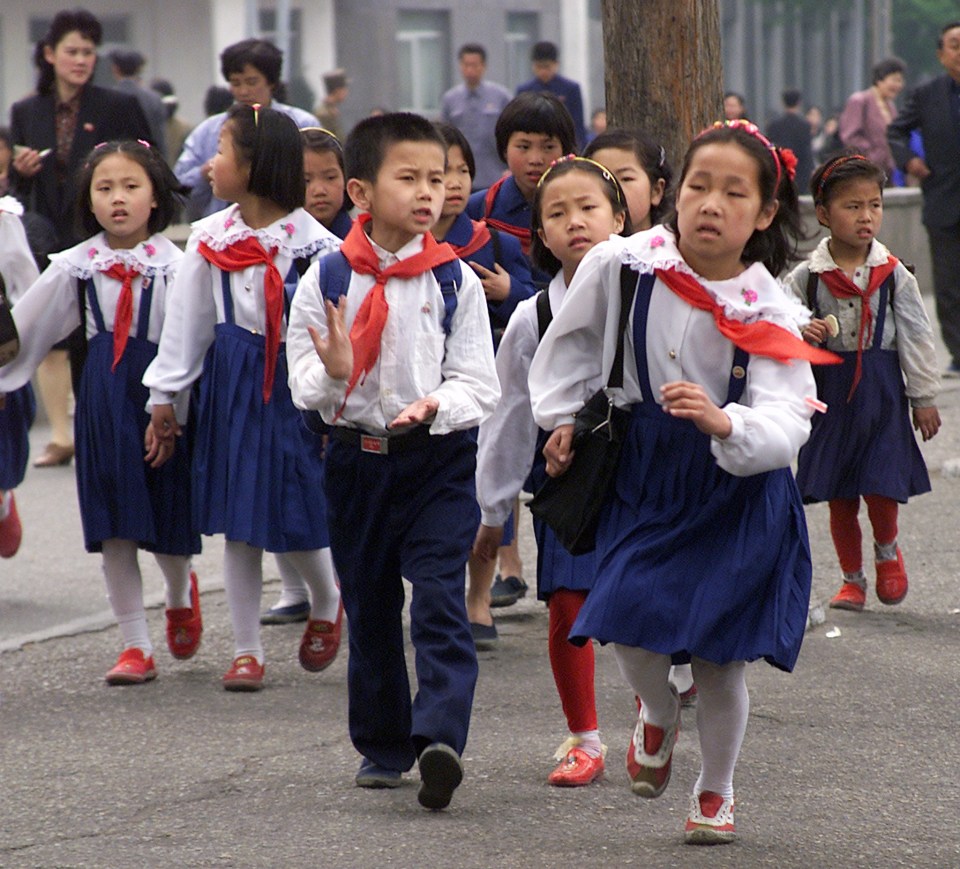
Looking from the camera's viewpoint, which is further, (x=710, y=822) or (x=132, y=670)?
(x=132, y=670)

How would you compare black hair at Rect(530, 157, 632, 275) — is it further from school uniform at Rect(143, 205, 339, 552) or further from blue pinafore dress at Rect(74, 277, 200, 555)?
blue pinafore dress at Rect(74, 277, 200, 555)

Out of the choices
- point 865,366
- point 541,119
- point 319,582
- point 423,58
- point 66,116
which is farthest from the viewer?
point 423,58

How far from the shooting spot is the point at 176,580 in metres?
5.86

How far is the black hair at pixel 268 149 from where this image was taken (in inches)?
215

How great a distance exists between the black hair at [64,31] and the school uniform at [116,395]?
3.31 metres

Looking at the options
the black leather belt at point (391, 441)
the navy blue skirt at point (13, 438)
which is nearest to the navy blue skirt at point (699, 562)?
the black leather belt at point (391, 441)

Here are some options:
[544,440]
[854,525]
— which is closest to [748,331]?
[544,440]

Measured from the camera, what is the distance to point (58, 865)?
402cm

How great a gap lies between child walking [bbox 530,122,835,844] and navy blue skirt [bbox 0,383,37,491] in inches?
124

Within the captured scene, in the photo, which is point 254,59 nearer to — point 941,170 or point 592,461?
point 592,461

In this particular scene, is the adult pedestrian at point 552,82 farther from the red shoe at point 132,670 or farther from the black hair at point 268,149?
the red shoe at point 132,670

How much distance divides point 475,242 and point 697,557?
6.81 ft

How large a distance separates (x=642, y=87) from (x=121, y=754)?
2.95 meters

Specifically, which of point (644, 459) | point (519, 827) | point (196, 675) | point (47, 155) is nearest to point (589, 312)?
point (644, 459)
